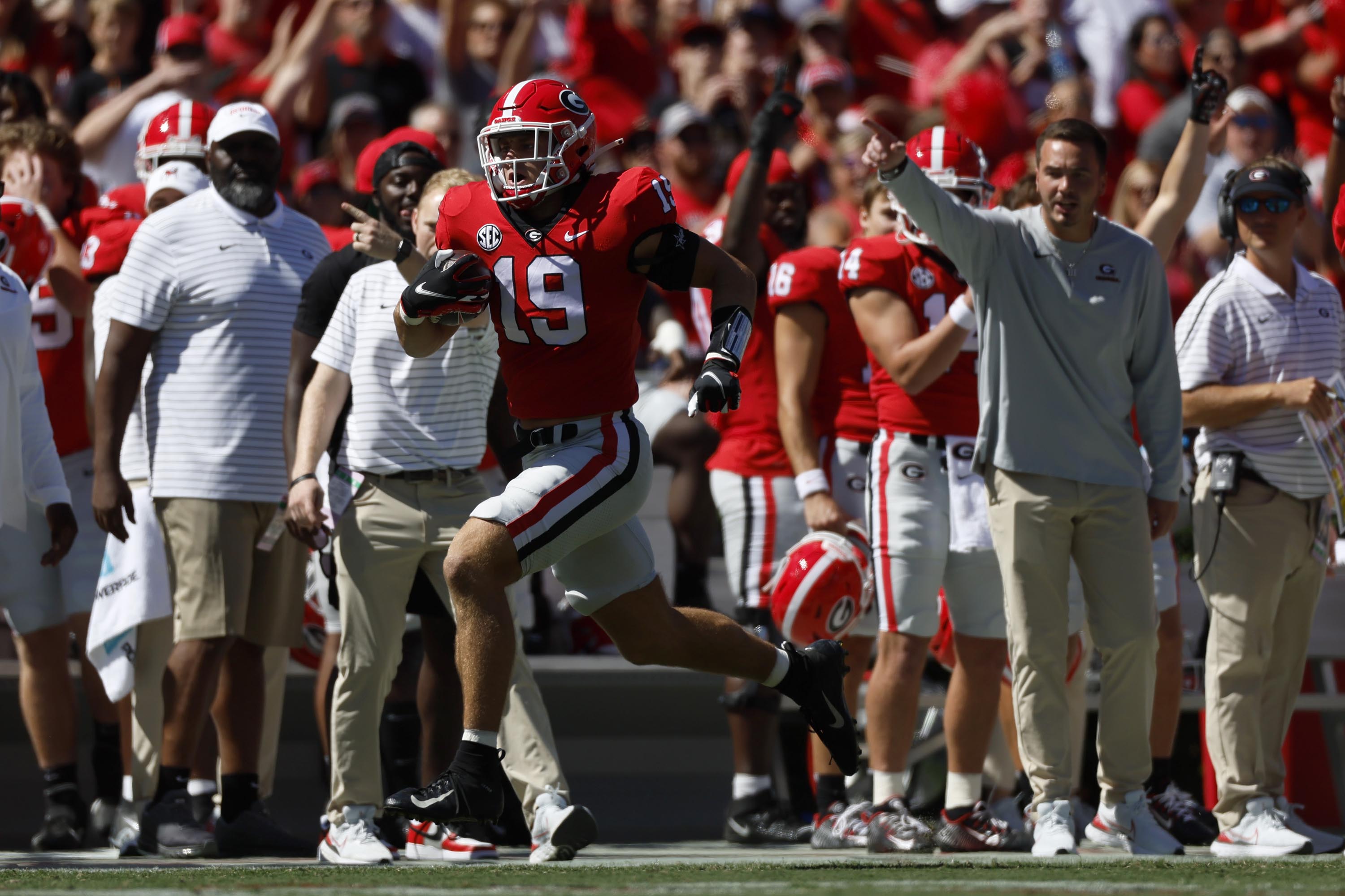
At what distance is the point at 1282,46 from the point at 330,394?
27.0 feet

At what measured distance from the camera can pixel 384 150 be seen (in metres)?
6.68

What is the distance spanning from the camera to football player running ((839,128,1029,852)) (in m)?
6.06

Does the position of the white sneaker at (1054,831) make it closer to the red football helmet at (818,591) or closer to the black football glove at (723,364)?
the red football helmet at (818,591)

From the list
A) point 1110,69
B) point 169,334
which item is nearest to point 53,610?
point 169,334

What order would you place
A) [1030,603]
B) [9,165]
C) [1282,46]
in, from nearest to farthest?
[1030,603]
[9,165]
[1282,46]

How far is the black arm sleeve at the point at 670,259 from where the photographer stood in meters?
4.97

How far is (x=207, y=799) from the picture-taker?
21.1 ft

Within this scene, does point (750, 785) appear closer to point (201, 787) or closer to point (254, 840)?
point (254, 840)

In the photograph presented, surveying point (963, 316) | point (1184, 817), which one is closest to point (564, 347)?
point (963, 316)

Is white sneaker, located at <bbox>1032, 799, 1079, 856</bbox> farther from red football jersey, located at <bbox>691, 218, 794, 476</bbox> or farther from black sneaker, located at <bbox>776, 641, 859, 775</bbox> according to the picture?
red football jersey, located at <bbox>691, 218, 794, 476</bbox>

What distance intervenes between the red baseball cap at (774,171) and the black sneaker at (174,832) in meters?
3.05

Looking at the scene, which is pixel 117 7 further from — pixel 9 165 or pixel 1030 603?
pixel 1030 603

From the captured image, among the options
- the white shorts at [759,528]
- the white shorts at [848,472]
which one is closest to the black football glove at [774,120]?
the white shorts at [848,472]

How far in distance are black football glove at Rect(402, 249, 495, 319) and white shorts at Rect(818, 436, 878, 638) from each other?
94.6 inches
